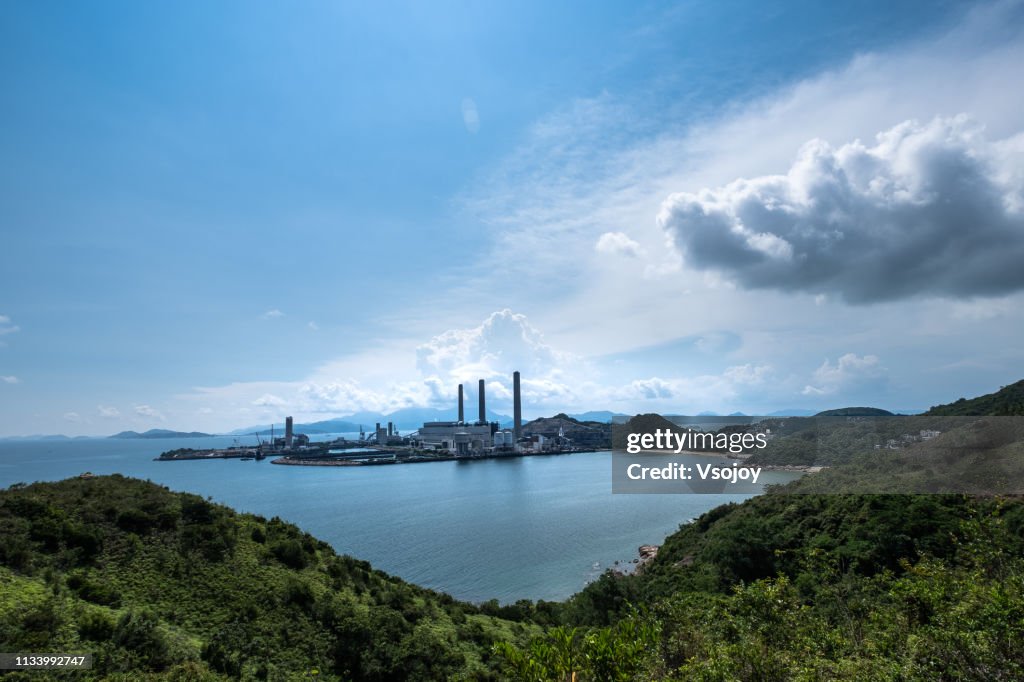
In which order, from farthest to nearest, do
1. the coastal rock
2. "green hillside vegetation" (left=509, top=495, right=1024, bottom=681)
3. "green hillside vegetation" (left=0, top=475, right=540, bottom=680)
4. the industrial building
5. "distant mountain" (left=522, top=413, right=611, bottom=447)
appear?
"distant mountain" (left=522, top=413, right=611, bottom=447) → the industrial building → the coastal rock → "green hillside vegetation" (left=0, top=475, right=540, bottom=680) → "green hillside vegetation" (left=509, top=495, right=1024, bottom=681)

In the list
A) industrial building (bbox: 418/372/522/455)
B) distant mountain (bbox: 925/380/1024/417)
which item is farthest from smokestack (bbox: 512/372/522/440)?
distant mountain (bbox: 925/380/1024/417)

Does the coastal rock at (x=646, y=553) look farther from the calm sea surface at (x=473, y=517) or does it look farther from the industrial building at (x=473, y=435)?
the industrial building at (x=473, y=435)

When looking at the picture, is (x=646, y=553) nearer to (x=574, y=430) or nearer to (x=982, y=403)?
(x=982, y=403)

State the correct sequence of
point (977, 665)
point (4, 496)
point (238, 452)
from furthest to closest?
1. point (238, 452)
2. point (4, 496)
3. point (977, 665)

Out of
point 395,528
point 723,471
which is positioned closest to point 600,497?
point 723,471

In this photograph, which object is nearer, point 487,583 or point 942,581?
point 942,581

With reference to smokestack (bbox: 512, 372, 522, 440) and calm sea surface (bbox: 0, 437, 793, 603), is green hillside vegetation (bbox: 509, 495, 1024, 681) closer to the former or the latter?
calm sea surface (bbox: 0, 437, 793, 603)

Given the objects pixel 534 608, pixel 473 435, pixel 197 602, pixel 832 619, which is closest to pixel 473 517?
pixel 534 608

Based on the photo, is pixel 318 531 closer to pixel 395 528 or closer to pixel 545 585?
pixel 395 528
